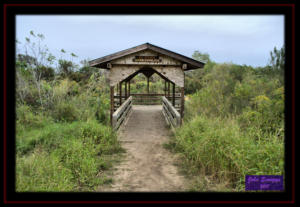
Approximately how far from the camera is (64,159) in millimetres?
4590

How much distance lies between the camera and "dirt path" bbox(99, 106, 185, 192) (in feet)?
13.3

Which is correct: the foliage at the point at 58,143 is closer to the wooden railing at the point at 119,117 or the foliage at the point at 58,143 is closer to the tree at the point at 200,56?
the wooden railing at the point at 119,117

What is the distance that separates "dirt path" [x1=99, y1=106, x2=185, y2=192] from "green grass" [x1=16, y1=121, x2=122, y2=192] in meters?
0.37

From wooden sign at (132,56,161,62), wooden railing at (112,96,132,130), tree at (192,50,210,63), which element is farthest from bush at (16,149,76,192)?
tree at (192,50,210,63)

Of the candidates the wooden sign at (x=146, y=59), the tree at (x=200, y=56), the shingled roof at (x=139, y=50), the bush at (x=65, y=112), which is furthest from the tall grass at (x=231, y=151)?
the tree at (x=200, y=56)

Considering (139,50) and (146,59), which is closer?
(139,50)

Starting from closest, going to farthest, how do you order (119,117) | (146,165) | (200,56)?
(146,165), (119,117), (200,56)

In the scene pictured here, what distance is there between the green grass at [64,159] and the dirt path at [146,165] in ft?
1.21

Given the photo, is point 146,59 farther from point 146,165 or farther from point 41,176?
point 41,176

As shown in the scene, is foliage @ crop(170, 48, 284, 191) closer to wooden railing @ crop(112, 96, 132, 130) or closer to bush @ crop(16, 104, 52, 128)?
wooden railing @ crop(112, 96, 132, 130)

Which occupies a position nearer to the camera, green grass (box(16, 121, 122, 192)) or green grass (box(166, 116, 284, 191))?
green grass (box(16, 121, 122, 192))

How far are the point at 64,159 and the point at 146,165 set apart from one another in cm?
189

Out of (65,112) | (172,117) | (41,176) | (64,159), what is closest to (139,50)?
(172,117)
